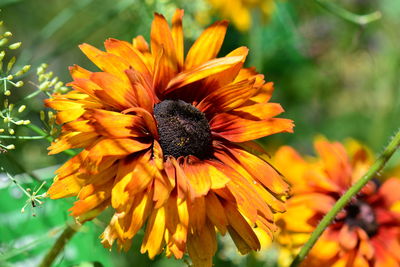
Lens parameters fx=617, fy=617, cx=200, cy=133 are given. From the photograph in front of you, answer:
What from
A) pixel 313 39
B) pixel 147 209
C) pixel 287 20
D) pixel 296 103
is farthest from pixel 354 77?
pixel 147 209

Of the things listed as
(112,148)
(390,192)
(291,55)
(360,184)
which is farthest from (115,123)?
(291,55)

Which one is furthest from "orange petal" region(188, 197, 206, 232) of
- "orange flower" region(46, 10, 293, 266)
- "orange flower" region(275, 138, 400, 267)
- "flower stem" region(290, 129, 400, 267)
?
"orange flower" region(275, 138, 400, 267)

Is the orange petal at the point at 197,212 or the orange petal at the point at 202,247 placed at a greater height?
the orange petal at the point at 197,212

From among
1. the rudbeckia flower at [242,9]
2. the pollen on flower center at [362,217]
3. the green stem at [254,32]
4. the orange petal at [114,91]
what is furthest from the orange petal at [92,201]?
the rudbeckia flower at [242,9]

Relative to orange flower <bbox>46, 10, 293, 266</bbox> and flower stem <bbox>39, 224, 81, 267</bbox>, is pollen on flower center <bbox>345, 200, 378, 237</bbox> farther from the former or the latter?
flower stem <bbox>39, 224, 81, 267</bbox>

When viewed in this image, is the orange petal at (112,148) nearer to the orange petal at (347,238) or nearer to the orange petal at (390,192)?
the orange petal at (347,238)

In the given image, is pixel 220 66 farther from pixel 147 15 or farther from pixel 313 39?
pixel 313 39

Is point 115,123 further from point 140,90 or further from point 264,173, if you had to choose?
point 264,173
